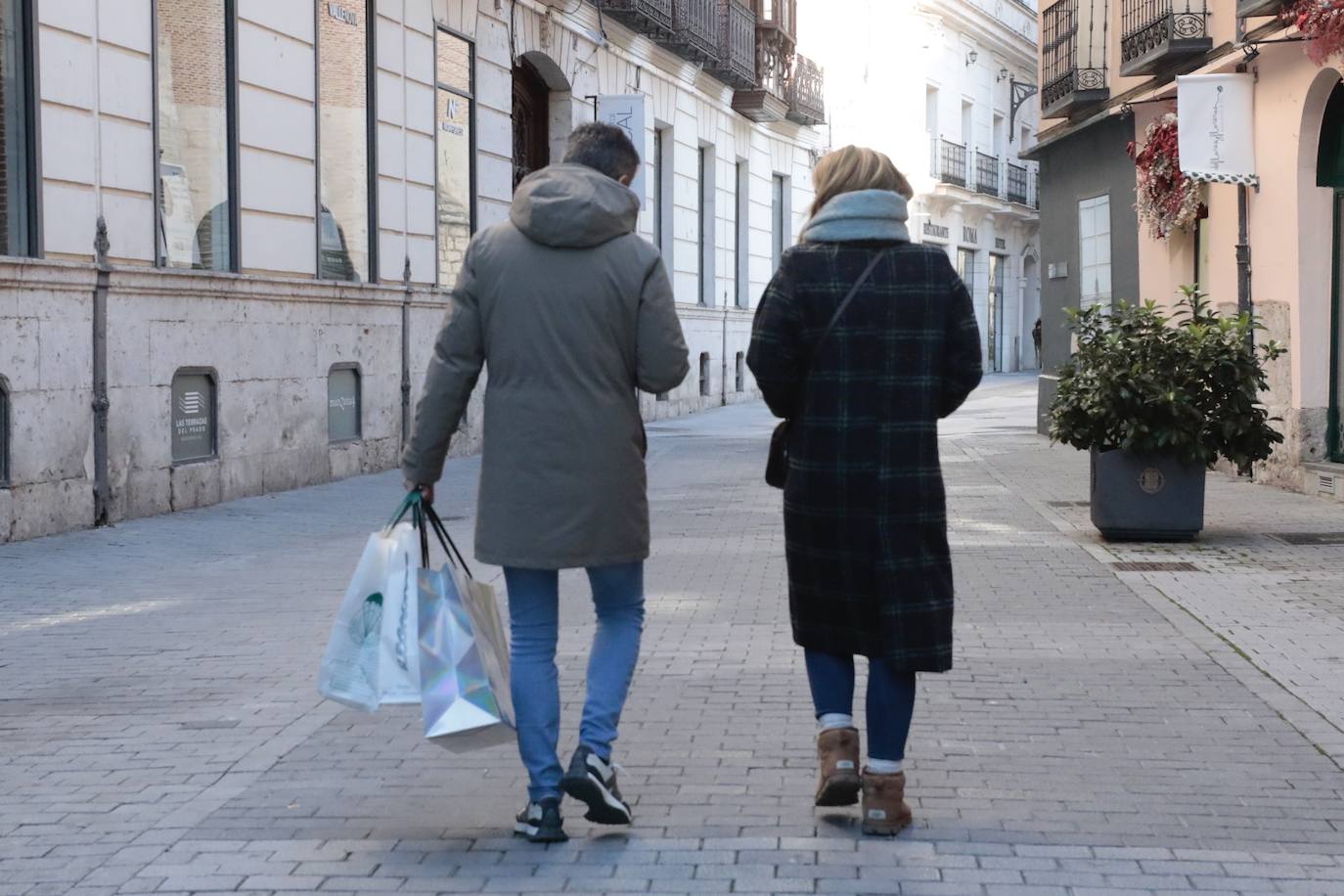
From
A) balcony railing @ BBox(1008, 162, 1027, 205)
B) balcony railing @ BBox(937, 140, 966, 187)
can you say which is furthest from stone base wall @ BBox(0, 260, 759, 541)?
balcony railing @ BBox(1008, 162, 1027, 205)

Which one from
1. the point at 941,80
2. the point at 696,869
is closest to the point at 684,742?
the point at 696,869

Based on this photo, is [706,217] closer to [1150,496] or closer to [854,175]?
[1150,496]

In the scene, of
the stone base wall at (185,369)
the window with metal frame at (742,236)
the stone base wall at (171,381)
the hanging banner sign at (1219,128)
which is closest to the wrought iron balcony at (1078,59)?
the hanging banner sign at (1219,128)

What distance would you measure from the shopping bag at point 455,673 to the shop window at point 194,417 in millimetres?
9008

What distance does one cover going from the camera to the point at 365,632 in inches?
184

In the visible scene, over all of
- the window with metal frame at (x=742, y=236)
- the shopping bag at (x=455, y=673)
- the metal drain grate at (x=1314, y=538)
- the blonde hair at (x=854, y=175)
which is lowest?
the metal drain grate at (x=1314, y=538)

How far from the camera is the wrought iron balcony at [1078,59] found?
63.3ft

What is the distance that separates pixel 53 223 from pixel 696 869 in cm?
866

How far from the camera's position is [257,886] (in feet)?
14.2

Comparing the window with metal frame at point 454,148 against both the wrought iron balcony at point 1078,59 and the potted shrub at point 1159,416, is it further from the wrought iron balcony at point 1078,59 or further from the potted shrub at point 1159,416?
the potted shrub at point 1159,416

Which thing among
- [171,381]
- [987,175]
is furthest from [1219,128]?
[987,175]

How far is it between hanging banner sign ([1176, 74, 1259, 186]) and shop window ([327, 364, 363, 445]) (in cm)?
742

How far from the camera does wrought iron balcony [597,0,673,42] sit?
23766mm

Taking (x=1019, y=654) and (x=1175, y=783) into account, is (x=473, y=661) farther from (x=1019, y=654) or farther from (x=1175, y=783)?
(x=1019, y=654)
